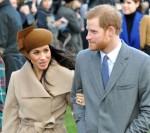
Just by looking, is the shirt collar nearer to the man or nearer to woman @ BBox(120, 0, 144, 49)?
the man

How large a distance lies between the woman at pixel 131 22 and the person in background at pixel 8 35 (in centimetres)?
181

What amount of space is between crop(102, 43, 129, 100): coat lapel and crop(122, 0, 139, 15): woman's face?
14.0 ft

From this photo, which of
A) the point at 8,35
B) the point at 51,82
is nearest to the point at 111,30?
the point at 51,82

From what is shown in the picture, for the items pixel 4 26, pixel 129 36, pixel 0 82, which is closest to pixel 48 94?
pixel 0 82

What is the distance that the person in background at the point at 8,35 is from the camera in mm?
9323

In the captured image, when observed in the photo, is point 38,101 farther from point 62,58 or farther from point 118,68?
point 118,68

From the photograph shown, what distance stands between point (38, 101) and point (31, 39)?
0.56 meters

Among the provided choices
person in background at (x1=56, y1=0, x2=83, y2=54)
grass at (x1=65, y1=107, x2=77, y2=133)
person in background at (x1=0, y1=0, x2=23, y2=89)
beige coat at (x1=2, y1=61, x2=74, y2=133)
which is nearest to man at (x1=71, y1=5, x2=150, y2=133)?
beige coat at (x1=2, y1=61, x2=74, y2=133)

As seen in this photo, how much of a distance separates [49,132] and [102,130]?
92cm

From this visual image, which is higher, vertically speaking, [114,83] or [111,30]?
[111,30]

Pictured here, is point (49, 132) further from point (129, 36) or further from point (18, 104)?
point (129, 36)

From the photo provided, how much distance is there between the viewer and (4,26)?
9336 mm

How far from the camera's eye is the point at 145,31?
328 inches

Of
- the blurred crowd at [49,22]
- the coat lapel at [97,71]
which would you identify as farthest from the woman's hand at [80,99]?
the blurred crowd at [49,22]
